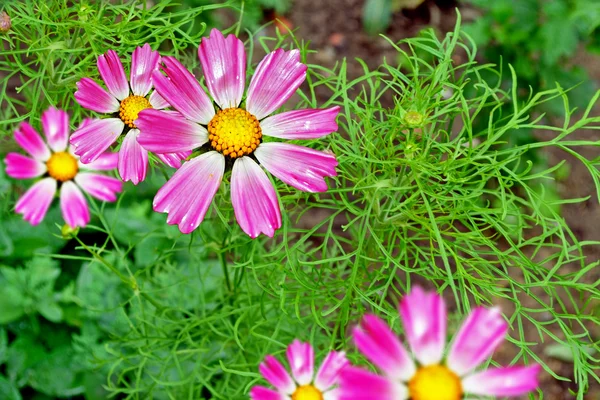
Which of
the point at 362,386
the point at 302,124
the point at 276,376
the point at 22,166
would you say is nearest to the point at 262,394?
the point at 276,376

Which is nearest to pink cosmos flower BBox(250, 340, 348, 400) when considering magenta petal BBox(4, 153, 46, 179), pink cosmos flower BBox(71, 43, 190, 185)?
pink cosmos flower BBox(71, 43, 190, 185)

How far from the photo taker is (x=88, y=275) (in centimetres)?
123

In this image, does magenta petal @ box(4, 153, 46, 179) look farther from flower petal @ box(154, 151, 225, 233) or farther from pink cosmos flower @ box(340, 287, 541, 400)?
pink cosmos flower @ box(340, 287, 541, 400)

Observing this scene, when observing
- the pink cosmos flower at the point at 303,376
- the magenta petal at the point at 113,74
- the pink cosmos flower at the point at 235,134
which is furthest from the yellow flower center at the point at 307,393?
the magenta petal at the point at 113,74

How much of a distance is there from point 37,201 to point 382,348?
45 centimetres

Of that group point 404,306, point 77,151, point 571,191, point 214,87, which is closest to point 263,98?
point 214,87

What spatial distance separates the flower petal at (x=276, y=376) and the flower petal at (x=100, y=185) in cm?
24

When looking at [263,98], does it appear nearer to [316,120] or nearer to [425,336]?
[316,120]

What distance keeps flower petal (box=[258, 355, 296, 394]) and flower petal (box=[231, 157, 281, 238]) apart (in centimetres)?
12

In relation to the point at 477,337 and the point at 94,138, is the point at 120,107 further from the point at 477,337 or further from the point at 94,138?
the point at 477,337

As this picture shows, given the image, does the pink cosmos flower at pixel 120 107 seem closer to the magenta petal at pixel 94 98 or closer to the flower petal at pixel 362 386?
the magenta petal at pixel 94 98

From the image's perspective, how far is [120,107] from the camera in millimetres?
669

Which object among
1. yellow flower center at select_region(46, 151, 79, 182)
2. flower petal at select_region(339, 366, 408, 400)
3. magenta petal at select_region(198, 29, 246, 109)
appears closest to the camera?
flower petal at select_region(339, 366, 408, 400)

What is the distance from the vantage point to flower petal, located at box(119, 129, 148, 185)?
0.64 meters
